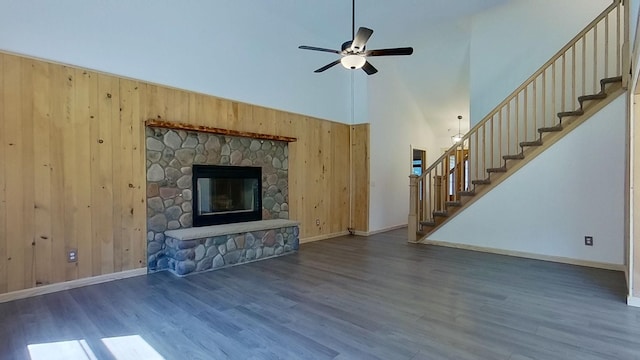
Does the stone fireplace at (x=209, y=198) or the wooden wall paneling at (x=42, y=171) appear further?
the stone fireplace at (x=209, y=198)

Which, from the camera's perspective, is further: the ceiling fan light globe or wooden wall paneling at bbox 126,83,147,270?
wooden wall paneling at bbox 126,83,147,270

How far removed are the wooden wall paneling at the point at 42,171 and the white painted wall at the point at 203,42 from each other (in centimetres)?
28

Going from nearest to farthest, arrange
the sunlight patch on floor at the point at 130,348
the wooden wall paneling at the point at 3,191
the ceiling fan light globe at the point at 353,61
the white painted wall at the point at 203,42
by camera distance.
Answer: the sunlight patch on floor at the point at 130,348, the wooden wall paneling at the point at 3,191, the white painted wall at the point at 203,42, the ceiling fan light globe at the point at 353,61

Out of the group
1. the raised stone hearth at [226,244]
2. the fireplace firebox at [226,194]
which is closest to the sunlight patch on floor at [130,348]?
the raised stone hearth at [226,244]

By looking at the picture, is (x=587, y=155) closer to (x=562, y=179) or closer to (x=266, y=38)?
(x=562, y=179)

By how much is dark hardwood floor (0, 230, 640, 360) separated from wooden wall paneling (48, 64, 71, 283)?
0.35m

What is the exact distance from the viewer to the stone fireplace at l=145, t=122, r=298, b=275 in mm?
3984

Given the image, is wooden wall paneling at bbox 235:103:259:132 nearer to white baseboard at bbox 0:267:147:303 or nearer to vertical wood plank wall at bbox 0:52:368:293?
vertical wood plank wall at bbox 0:52:368:293

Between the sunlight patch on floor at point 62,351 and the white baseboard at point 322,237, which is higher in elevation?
the sunlight patch on floor at point 62,351

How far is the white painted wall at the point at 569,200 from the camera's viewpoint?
13.1 feet

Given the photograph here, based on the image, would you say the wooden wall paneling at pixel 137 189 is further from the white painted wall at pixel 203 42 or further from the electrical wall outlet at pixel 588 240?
the electrical wall outlet at pixel 588 240

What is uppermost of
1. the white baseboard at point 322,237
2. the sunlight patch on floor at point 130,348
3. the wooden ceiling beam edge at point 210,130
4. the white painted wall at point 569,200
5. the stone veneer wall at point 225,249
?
the wooden ceiling beam edge at point 210,130

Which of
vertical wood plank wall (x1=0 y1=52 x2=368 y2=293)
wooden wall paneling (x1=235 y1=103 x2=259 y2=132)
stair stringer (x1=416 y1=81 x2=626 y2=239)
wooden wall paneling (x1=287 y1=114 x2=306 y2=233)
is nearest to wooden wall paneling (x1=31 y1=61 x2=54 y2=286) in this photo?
vertical wood plank wall (x1=0 y1=52 x2=368 y2=293)

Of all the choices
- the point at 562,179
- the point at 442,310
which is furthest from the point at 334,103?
the point at 442,310
